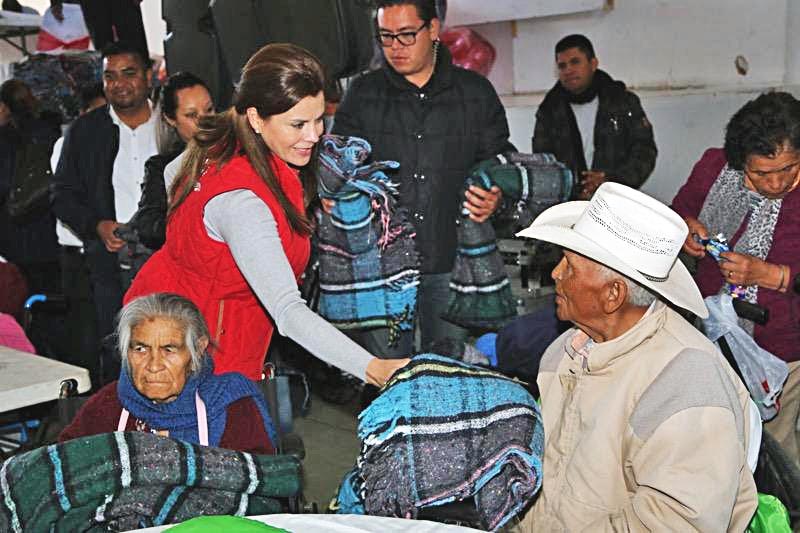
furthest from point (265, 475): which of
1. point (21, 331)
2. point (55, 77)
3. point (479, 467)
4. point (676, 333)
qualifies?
point (55, 77)

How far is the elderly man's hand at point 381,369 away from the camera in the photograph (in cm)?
250

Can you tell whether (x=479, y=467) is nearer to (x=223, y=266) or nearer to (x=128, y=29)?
(x=223, y=266)

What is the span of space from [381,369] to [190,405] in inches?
24.2

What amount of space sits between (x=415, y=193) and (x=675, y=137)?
126 inches

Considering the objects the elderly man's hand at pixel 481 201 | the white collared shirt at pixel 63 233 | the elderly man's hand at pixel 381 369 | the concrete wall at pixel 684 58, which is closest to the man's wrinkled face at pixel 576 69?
the concrete wall at pixel 684 58

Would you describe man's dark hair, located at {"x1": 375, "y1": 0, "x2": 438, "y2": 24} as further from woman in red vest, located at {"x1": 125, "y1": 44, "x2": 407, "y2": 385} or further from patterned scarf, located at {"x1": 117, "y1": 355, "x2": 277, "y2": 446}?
patterned scarf, located at {"x1": 117, "y1": 355, "x2": 277, "y2": 446}

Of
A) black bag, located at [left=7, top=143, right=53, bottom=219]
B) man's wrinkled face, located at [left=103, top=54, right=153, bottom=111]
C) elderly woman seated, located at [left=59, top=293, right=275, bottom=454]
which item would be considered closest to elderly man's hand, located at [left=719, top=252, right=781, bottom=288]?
elderly woman seated, located at [left=59, top=293, right=275, bottom=454]

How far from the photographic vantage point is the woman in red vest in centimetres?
265

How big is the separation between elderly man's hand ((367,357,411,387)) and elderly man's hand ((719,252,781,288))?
1.45 metres

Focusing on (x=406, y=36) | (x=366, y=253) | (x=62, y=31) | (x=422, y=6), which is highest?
(x=62, y=31)

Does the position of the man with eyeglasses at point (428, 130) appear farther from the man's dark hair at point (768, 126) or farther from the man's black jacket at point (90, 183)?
the man's black jacket at point (90, 183)

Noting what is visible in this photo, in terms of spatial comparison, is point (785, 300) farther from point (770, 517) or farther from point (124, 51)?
point (124, 51)

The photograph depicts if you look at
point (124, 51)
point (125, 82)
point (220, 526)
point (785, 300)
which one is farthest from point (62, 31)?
point (220, 526)

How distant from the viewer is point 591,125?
602cm
